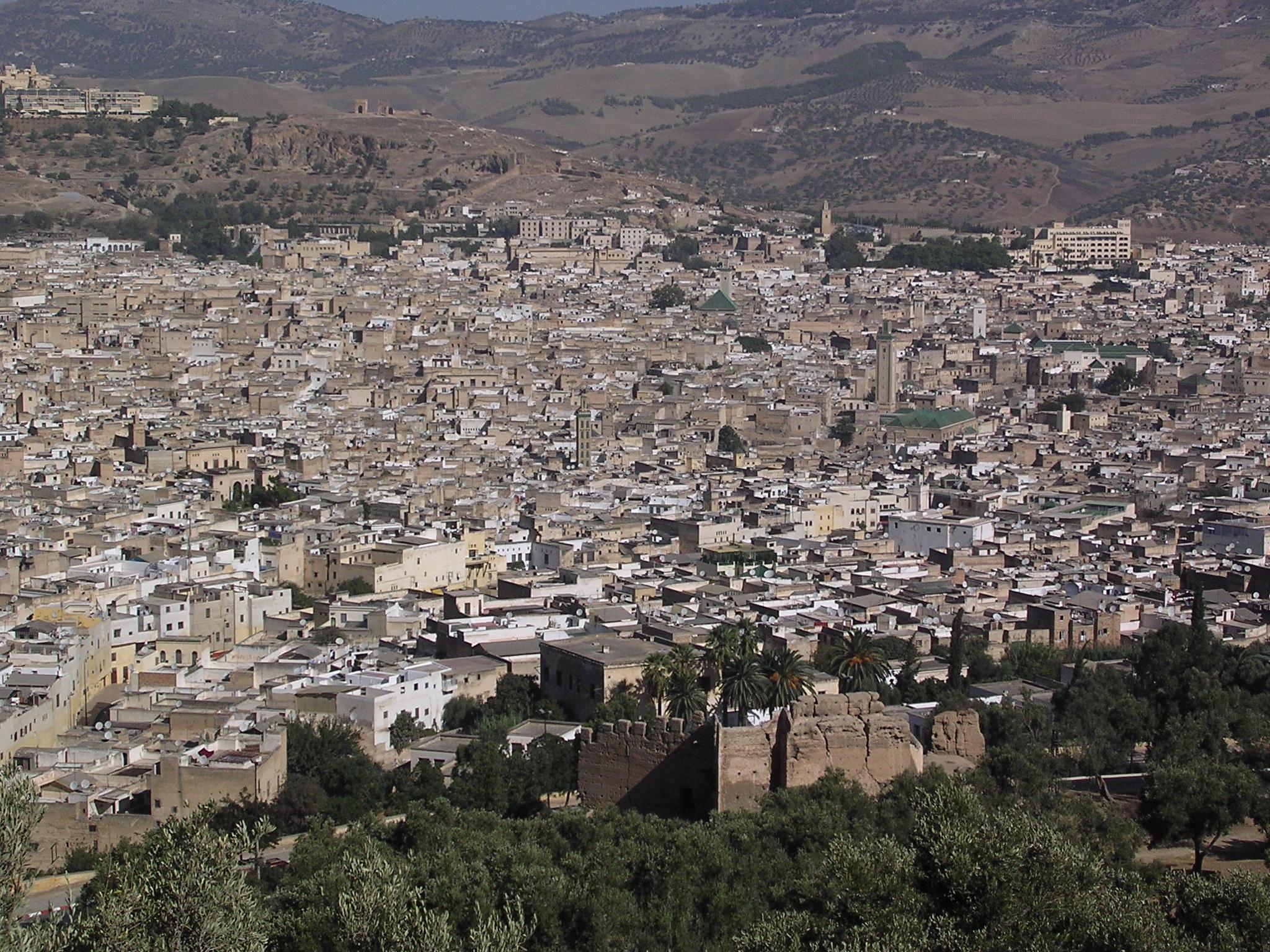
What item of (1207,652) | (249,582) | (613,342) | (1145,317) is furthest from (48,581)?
(1145,317)

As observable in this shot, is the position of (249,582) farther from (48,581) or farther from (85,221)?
(85,221)

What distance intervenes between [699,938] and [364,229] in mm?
56428

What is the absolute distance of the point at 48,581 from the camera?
2367 centimetres

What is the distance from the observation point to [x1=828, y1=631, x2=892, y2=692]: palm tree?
18.7 m

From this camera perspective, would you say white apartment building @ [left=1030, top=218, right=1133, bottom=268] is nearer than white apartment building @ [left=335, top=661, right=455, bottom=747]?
No

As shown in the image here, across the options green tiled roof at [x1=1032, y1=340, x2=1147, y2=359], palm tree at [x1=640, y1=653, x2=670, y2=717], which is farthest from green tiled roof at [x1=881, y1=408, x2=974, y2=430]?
palm tree at [x1=640, y1=653, x2=670, y2=717]

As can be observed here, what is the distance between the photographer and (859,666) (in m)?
18.9

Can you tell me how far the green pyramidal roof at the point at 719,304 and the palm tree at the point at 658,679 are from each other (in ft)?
133

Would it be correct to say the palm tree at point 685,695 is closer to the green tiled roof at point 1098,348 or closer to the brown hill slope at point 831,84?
the green tiled roof at point 1098,348

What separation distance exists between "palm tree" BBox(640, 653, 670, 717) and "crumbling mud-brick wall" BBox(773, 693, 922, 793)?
9.63 ft

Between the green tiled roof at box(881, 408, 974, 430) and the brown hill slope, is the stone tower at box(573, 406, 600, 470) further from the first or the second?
the brown hill slope

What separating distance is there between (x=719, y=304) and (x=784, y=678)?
138 feet

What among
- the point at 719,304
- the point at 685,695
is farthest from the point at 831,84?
the point at 685,695

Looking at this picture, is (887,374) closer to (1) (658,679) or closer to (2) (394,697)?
(2) (394,697)
